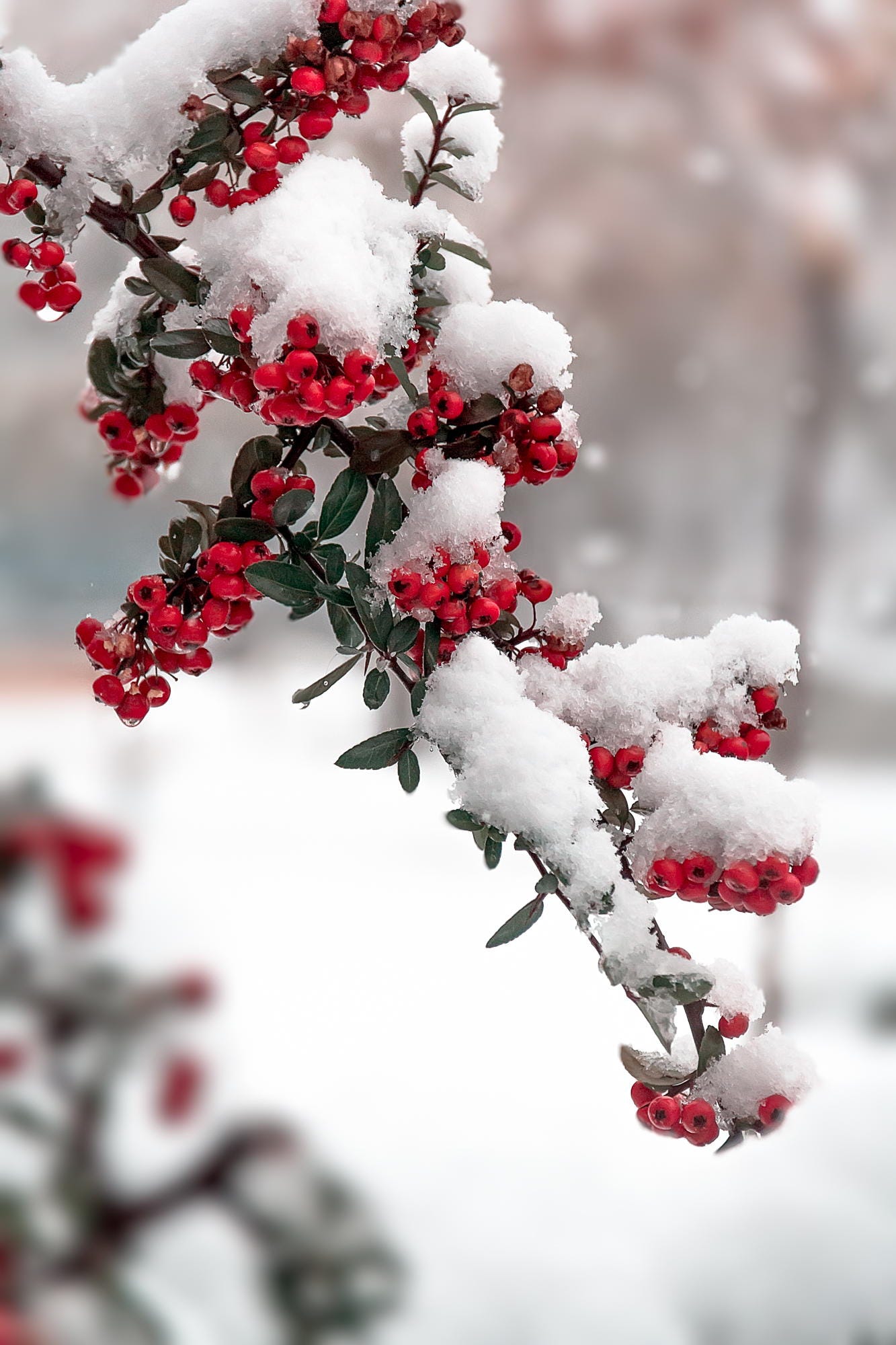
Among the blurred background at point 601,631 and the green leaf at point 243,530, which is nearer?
the green leaf at point 243,530

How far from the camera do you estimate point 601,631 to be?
0.99 m

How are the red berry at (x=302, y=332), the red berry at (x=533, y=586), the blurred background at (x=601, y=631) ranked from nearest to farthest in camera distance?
the red berry at (x=302, y=332), the red berry at (x=533, y=586), the blurred background at (x=601, y=631)

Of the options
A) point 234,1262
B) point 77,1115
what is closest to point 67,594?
point 77,1115

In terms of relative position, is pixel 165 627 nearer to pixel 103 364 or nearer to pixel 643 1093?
pixel 103 364

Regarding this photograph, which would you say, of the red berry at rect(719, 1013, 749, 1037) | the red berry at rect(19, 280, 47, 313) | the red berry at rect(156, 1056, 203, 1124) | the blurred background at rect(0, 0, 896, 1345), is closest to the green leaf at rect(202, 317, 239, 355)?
the red berry at rect(19, 280, 47, 313)

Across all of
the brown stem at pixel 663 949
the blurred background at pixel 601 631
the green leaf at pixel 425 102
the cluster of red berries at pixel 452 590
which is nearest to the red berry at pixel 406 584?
the cluster of red berries at pixel 452 590

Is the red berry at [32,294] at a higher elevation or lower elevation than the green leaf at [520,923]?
higher

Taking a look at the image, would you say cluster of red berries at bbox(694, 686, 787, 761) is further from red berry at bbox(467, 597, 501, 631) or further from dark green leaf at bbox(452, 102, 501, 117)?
dark green leaf at bbox(452, 102, 501, 117)

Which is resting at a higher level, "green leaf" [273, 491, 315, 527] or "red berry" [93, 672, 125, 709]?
"green leaf" [273, 491, 315, 527]

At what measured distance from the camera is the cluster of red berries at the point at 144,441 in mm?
459

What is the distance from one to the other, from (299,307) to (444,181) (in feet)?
0.51

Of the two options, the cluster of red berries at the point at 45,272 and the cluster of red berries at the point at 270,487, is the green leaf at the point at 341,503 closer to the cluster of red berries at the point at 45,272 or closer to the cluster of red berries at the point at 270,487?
the cluster of red berries at the point at 270,487

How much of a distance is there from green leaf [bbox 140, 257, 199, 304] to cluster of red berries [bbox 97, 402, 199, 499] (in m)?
0.10

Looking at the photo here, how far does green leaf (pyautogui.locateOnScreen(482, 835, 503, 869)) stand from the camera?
13.8 inches
